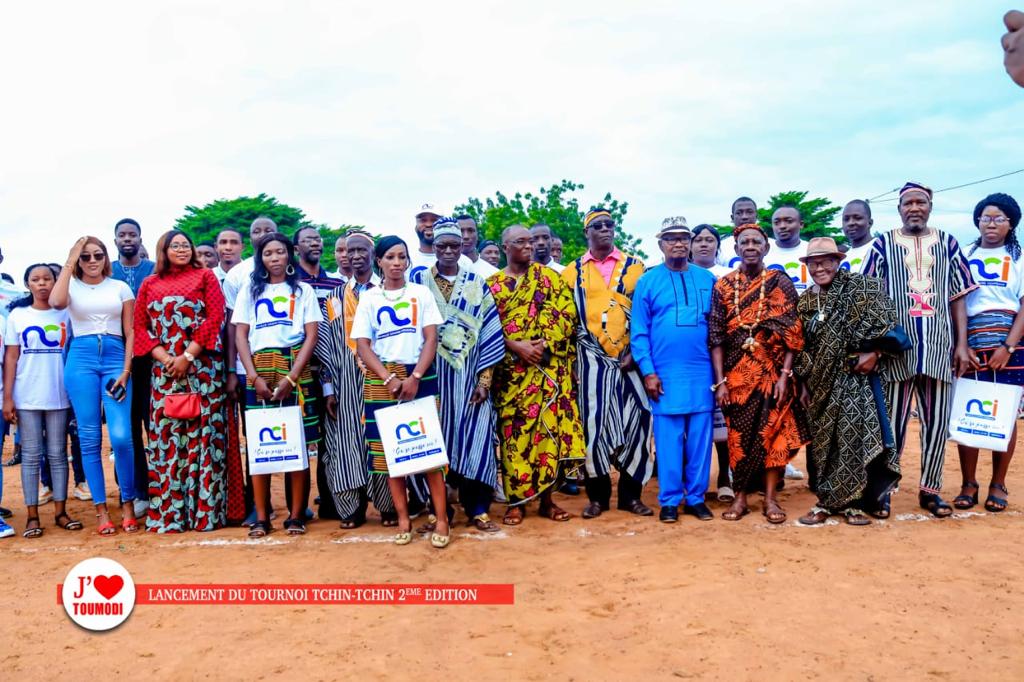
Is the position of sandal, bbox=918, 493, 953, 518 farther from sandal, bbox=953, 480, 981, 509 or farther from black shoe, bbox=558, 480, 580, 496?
black shoe, bbox=558, 480, 580, 496

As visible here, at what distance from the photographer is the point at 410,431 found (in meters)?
5.17

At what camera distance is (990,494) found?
592 centimetres

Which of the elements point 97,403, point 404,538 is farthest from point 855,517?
point 97,403

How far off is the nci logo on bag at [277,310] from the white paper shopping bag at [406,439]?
1.04 metres

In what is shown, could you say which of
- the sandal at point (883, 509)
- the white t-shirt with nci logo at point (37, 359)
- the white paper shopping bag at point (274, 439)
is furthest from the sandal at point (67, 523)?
the sandal at point (883, 509)

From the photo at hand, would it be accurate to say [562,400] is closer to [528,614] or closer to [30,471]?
[528,614]

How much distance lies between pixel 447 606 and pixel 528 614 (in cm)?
43

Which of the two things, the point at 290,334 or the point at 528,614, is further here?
the point at 290,334

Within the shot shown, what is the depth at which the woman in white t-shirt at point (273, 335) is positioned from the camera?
5602mm

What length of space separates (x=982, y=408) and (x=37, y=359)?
6561 mm

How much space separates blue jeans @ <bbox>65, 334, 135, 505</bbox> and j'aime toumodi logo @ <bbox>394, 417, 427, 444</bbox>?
216cm

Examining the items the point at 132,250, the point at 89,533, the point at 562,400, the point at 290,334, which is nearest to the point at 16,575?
the point at 89,533

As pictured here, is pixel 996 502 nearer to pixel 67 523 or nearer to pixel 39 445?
pixel 67 523

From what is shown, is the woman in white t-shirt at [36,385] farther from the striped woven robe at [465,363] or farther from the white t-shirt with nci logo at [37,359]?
the striped woven robe at [465,363]
